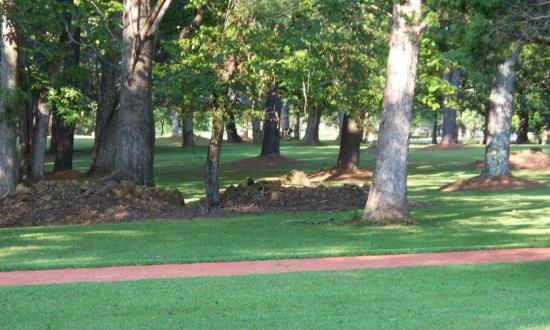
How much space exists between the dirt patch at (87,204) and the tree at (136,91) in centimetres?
127

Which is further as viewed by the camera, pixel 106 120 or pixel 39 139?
pixel 106 120

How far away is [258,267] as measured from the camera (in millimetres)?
13461

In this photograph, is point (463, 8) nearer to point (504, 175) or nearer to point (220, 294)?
point (220, 294)

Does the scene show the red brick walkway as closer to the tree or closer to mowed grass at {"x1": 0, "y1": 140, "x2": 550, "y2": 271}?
mowed grass at {"x1": 0, "y1": 140, "x2": 550, "y2": 271}

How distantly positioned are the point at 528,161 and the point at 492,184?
36.1ft

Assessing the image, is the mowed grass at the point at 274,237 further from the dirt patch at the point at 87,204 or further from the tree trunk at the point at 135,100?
the tree trunk at the point at 135,100

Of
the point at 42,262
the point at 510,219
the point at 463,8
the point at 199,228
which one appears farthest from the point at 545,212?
the point at 42,262

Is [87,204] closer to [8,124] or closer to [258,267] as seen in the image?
[8,124]

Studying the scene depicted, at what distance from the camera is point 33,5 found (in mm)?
23891

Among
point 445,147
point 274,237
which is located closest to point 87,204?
point 274,237

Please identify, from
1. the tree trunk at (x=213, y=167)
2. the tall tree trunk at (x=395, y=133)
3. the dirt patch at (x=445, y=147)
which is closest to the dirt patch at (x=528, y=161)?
the tree trunk at (x=213, y=167)

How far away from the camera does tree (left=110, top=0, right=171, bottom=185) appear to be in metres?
23.9

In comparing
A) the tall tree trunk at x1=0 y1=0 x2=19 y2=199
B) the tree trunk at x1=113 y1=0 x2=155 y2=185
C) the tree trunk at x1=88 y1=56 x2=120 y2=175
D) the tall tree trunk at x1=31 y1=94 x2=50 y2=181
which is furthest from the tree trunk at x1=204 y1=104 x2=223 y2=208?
the tree trunk at x1=88 y1=56 x2=120 y2=175

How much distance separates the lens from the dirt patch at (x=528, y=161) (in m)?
38.9
